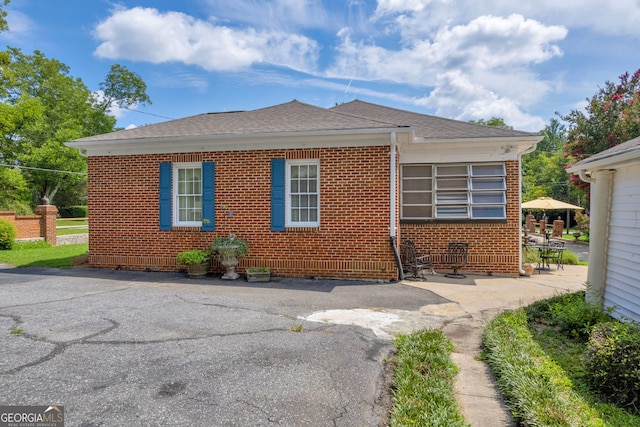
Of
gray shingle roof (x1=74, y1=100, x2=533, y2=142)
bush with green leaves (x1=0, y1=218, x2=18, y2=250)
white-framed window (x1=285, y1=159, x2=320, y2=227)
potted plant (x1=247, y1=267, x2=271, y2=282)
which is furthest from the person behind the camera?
bush with green leaves (x1=0, y1=218, x2=18, y2=250)

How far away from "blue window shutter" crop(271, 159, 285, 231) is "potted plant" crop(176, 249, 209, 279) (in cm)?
191

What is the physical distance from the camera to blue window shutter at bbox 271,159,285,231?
9039mm

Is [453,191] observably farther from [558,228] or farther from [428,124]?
[558,228]

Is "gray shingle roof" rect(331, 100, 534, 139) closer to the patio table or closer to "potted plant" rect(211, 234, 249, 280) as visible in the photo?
the patio table

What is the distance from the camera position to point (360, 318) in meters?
5.65

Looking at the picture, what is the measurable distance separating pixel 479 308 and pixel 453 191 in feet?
14.5

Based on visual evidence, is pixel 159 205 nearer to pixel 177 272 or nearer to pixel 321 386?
pixel 177 272

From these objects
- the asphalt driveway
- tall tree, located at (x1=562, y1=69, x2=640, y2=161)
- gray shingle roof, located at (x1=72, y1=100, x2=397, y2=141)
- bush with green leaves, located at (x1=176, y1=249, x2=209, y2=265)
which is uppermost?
tall tree, located at (x1=562, y1=69, x2=640, y2=161)

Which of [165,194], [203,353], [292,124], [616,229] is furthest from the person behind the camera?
[165,194]

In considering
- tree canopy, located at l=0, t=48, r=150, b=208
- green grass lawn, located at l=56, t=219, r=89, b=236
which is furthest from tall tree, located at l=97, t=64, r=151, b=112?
green grass lawn, located at l=56, t=219, r=89, b=236

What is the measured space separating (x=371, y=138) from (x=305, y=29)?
720 cm

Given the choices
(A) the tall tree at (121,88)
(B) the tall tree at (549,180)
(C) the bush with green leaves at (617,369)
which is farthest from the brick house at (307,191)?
(A) the tall tree at (121,88)

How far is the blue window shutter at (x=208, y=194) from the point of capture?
30.9 feet

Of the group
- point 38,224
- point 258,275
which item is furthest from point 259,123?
point 38,224
